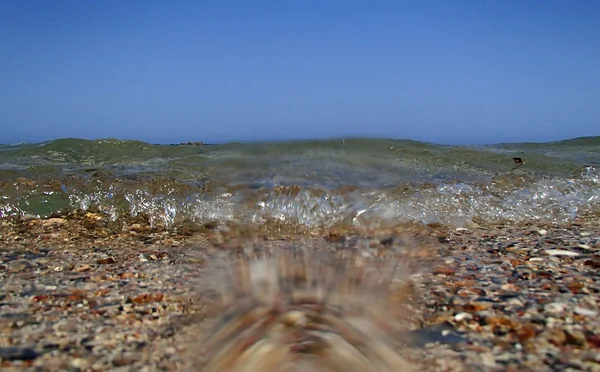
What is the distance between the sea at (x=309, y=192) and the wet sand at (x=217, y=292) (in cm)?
25

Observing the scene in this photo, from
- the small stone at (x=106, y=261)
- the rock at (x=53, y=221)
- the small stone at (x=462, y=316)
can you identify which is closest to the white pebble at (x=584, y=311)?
the small stone at (x=462, y=316)

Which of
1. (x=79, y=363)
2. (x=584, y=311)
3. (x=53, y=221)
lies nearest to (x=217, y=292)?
(x=79, y=363)

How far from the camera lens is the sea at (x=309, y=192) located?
447 centimetres

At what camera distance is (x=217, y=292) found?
2518 millimetres

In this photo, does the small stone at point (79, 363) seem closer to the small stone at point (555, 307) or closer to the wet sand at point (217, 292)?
the wet sand at point (217, 292)

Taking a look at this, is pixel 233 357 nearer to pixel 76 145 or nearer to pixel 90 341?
pixel 90 341

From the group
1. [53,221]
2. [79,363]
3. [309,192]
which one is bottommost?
[79,363]

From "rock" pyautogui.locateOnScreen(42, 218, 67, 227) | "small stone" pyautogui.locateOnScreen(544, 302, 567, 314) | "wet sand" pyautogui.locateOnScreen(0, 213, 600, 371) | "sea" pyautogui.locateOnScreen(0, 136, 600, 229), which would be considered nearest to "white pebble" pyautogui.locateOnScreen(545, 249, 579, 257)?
"wet sand" pyautogui.locateOnScreen(0, 213, 600, 371)

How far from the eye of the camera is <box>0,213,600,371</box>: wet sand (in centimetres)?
188

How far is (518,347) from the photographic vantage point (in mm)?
1907

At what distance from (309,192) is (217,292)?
2.26m

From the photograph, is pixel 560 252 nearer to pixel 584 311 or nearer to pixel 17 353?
pixel 584 311

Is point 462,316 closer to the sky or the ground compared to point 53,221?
→ closer to the ground

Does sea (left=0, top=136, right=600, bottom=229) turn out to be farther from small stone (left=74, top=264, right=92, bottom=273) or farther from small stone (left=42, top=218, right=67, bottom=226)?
small stone (left=74, top=264, right=92, bottom=273)
